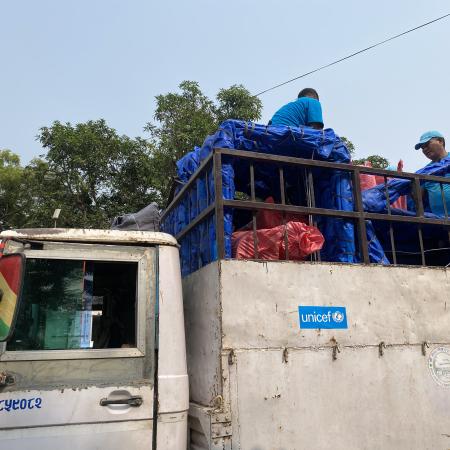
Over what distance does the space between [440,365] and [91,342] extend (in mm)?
2194

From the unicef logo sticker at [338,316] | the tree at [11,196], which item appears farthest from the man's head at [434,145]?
the tree at [11,196]

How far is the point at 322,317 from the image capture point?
2.77 metres

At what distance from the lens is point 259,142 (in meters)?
3.48

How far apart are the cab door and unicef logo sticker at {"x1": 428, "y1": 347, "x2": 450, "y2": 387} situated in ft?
5.91

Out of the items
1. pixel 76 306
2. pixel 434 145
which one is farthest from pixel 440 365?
pixel 434 145

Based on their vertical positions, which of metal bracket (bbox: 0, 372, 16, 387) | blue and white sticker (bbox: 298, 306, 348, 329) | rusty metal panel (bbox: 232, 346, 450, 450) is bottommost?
rusty metal panel (bbox: 232, 346, 450, 450)

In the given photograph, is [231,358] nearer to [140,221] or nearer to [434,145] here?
[140,221]

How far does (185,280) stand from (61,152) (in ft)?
29.9

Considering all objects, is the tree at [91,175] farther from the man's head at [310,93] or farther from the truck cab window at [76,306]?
the truck cab window at [76,306]

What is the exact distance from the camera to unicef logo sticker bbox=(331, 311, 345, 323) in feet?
9.18

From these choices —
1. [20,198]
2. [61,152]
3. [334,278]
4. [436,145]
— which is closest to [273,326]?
[334,278]

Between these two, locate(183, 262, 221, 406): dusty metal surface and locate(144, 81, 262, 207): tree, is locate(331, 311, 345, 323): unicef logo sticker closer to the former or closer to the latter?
locate(183, 262, 221, 406): dusty metal surface

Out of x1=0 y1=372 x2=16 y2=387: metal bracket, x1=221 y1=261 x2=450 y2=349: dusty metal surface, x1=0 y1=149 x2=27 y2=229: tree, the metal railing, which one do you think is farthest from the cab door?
x1=0 y1=149 x2=27 y2=229: tree

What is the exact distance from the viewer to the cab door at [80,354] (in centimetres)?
221
